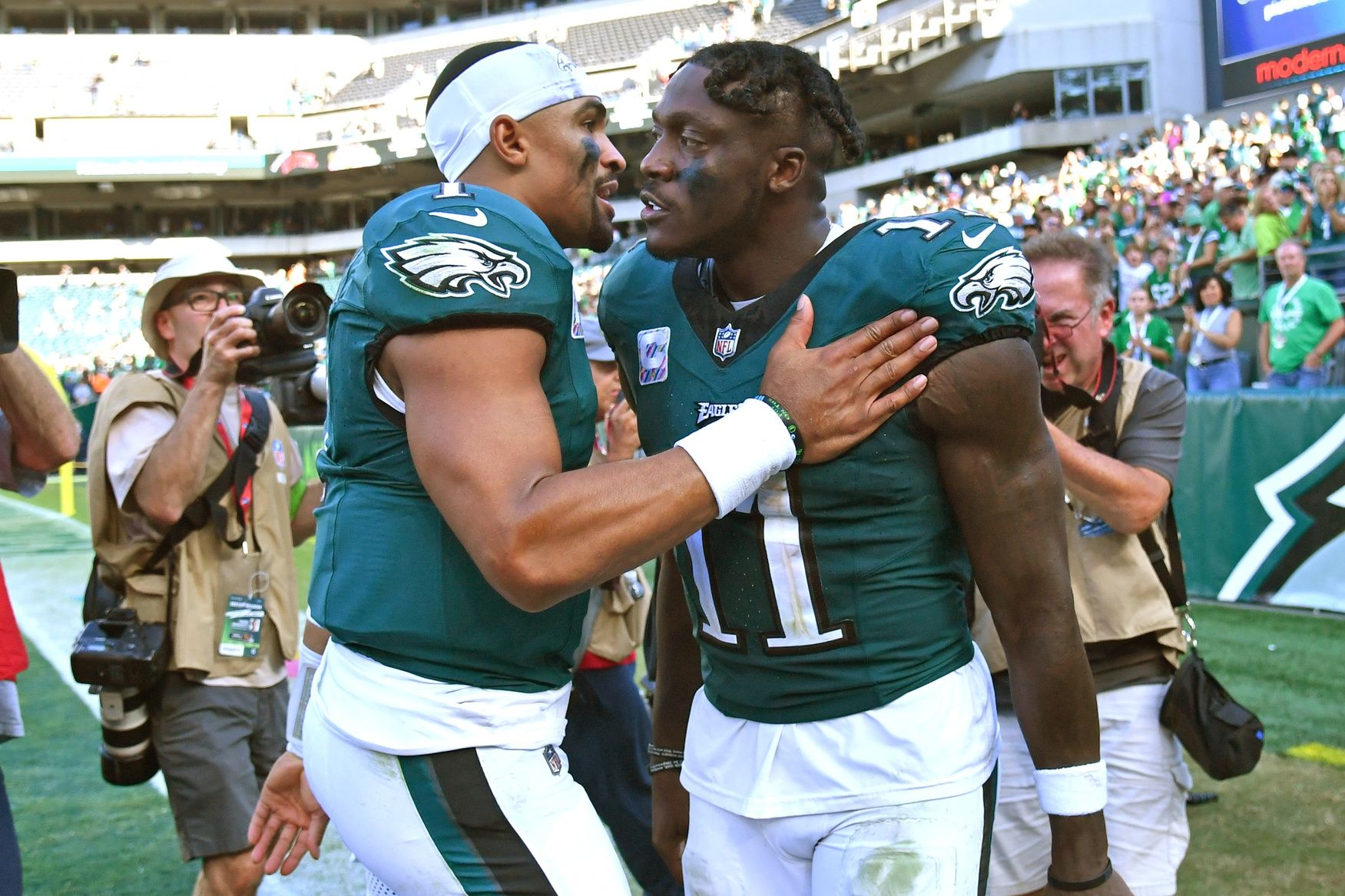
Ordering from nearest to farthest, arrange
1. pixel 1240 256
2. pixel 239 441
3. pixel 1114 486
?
pixel 1114 486
pixel 239 441
pixel 1240 256

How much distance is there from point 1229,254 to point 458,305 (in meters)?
11.9

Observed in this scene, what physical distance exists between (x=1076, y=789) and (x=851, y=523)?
52cm

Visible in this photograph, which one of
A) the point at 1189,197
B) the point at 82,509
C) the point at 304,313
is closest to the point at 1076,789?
the point at 304,313

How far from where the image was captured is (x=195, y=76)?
47156mm

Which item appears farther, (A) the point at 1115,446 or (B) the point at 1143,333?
(B) the point at 1143,333

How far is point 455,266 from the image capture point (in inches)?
66.7

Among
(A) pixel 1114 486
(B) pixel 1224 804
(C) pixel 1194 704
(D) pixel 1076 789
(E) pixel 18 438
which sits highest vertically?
(E) pixel 18 438

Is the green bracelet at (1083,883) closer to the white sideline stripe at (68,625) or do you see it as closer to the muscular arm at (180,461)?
the white sideline stripe at (68,625)

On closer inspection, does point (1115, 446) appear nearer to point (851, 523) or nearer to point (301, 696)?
point (851, 523)

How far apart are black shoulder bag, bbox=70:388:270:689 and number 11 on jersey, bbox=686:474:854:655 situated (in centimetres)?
213

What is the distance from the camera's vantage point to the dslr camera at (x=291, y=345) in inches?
139

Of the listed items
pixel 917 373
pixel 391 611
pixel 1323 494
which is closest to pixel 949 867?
pixel 917 373

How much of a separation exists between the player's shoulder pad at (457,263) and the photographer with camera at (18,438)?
1.37m

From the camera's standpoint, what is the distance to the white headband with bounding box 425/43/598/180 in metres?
2.12
